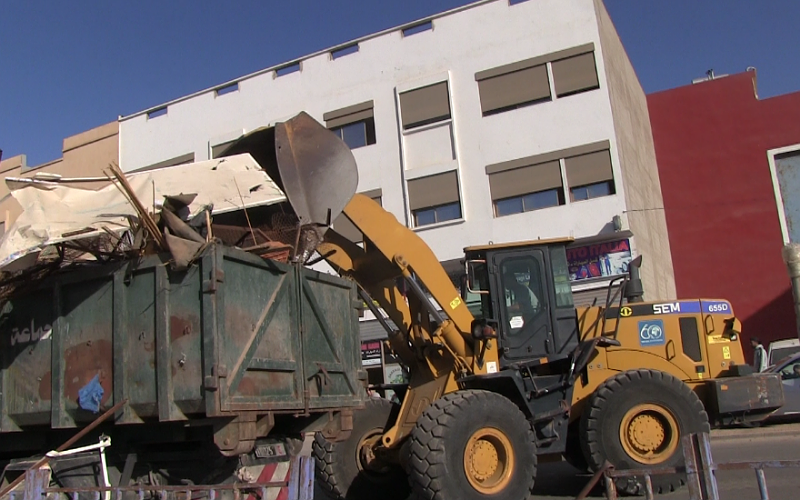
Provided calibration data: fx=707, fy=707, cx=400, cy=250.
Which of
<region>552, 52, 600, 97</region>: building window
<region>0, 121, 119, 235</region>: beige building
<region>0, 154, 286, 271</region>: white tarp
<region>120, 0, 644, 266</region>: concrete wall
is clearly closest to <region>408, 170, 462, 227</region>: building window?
<region>120, 0, 644, 266</region>: concrete wall

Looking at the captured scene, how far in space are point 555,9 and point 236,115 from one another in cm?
1082

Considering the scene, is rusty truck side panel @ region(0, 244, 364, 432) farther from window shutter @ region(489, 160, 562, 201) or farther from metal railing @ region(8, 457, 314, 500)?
window shutter @ region(489, 160, 562, 201)

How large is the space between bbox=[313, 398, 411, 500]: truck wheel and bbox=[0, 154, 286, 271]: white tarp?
3.13 meters

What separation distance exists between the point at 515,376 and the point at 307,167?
3445 mm

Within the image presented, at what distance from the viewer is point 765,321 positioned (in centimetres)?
2022

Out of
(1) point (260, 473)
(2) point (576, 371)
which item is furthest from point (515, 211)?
(1) point (260, 473)

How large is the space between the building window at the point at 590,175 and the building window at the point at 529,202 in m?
0.45

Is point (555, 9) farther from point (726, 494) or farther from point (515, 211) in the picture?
point (726, 494)

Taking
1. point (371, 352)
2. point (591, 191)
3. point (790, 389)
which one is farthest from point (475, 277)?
point (371, 352)

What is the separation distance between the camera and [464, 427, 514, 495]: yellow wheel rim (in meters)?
6.97

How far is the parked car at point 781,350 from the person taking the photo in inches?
609

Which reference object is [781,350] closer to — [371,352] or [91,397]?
[371,352]

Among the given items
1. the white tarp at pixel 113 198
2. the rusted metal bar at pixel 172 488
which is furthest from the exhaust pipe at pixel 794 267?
the rusted metal bar at pixel 172 488

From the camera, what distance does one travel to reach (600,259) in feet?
61.2
